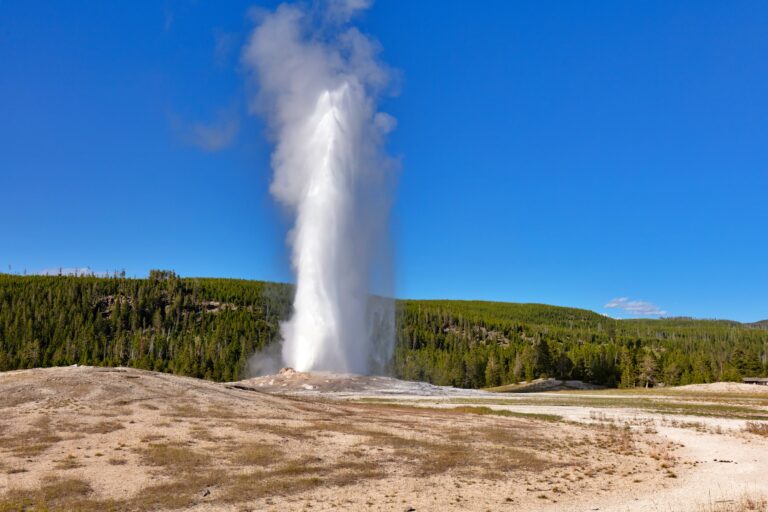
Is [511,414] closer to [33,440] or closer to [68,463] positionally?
[68,463]

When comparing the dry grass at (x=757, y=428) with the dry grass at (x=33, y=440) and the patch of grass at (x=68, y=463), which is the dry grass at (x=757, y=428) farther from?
the dry grass at (x=33, y=440)

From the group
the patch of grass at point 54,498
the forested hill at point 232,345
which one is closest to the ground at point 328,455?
the patch of grass at point 54,498

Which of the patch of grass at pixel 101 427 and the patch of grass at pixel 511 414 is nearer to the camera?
the patch of grass at pixel 101 427

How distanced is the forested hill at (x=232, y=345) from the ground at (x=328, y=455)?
48.6 meters

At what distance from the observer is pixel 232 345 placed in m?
134

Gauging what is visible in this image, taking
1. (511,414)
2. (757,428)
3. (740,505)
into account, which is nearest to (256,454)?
Result: (740,505)

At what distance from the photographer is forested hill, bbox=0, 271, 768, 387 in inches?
4321

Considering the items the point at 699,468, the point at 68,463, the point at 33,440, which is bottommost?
the point at 33,440

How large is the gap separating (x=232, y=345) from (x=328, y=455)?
388ft

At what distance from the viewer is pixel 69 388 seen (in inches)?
1296

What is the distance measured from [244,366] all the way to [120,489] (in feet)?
314

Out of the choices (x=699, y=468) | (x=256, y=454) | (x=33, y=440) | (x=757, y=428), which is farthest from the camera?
(x=757, y=428)

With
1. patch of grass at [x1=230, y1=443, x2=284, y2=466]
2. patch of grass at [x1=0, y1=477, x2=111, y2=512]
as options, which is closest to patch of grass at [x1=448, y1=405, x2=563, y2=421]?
patch of grass at [x1=230, y1=443, x2=284, y2=466]

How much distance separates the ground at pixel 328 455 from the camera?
16.0 m
